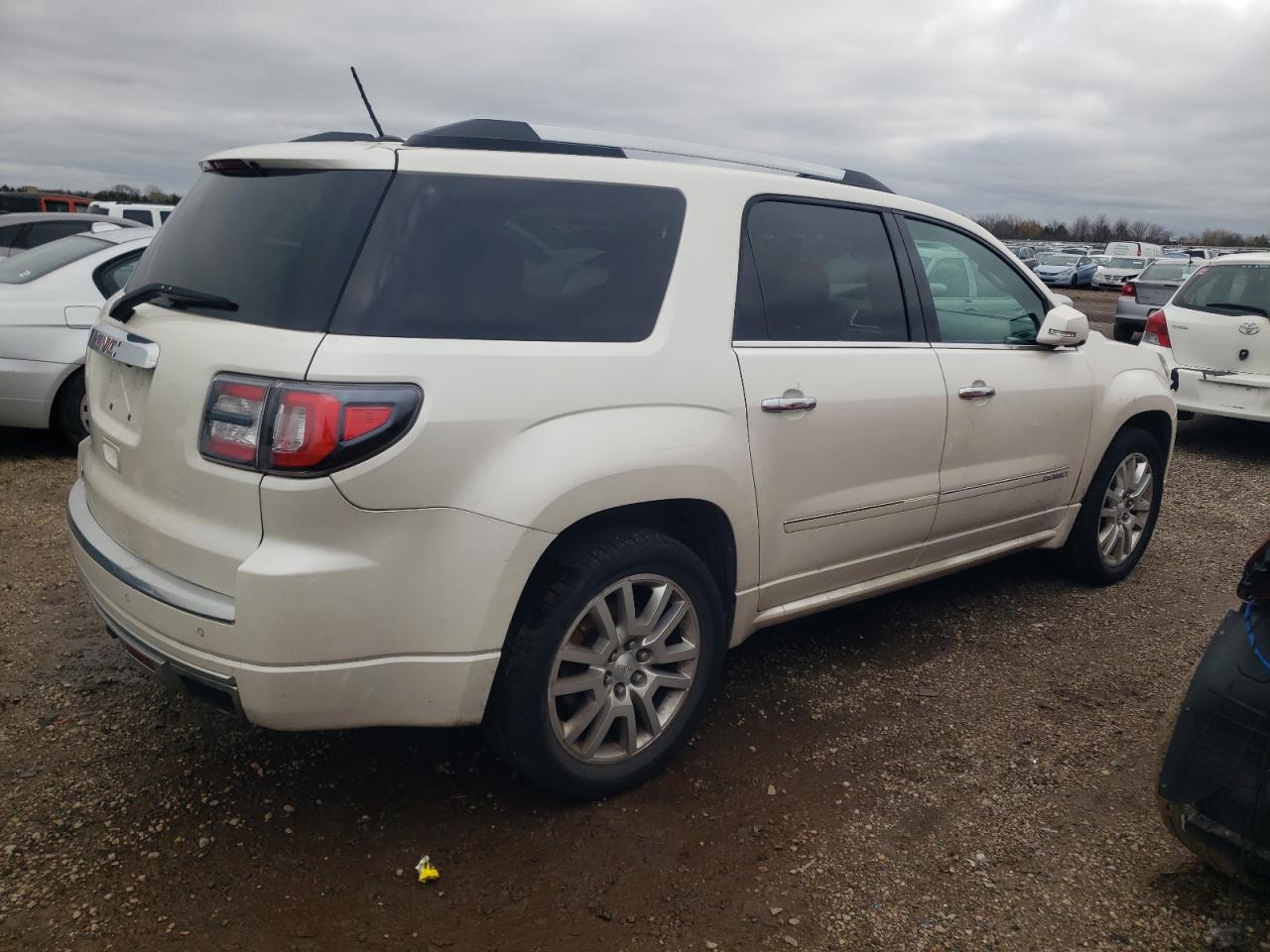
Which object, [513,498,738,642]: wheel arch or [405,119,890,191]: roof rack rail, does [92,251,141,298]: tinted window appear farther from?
[513,498,738,642]: wheel arch

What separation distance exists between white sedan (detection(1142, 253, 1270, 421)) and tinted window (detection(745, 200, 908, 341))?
5.23 metres

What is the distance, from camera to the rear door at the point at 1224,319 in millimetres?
7910

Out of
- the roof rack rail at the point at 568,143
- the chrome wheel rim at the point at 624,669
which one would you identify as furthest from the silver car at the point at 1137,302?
the chrome wheel rim at the point at 624,669

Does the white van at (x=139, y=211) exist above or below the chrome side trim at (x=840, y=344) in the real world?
above

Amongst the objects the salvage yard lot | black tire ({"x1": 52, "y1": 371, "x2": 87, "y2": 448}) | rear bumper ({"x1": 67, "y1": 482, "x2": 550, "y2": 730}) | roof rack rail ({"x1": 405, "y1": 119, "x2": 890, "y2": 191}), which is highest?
roof rack rail ({"x1": 405, "y1": 119, "x2": 890, "y2": 191})

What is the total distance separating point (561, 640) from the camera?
2.58m

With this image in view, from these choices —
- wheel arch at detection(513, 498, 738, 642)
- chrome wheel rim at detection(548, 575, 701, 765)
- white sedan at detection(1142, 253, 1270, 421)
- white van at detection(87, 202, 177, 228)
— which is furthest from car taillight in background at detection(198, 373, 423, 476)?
white van at detection(87, 202, 177, 228)

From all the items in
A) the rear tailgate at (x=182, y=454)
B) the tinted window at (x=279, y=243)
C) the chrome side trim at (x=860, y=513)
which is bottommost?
the chrome side trim at (x=860, y=513)

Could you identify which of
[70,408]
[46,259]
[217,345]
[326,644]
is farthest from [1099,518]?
[46,259]

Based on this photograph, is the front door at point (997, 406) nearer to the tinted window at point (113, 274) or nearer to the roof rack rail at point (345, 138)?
the roof rack rail at point (345, 138)

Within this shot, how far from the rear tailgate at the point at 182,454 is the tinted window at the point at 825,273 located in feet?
4.99

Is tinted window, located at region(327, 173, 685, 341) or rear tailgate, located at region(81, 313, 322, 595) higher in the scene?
tinted window, located at region(327, 173, 685, 341)

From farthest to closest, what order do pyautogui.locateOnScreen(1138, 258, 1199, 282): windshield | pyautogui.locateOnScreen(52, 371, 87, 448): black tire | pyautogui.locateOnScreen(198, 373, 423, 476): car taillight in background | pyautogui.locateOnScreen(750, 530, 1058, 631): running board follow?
1. pyautogui.locateOnScreen(1138, 258, 1199, 282): windshield
2. pyautogui.locateOnScreen(52, 371, 87, 448): black tire
3. pyautogui.locateOnScreen(750, 530, 1058, 631): running board
4. pyautogui.locateOnScreen(198, 373, 423, 476): car taillight in background

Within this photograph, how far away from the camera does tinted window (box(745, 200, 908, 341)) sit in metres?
3.14
